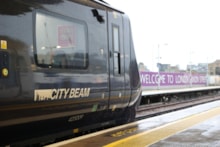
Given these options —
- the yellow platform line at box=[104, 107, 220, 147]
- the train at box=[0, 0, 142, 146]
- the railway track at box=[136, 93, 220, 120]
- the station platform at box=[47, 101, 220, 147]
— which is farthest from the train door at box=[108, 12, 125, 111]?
the railway track at box=[136, 93, 220, 120]

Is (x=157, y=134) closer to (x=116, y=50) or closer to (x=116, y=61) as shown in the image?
(x=116, y=61)

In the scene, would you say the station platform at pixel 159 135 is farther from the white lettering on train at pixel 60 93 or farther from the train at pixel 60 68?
the white lettering on train at pixel 60 93

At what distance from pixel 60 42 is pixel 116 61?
2.17 meters

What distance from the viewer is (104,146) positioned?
661 cm

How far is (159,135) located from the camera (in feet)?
25.1

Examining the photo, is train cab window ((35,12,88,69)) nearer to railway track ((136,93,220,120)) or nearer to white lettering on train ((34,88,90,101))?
white lettering on train ((34,88,90,101))

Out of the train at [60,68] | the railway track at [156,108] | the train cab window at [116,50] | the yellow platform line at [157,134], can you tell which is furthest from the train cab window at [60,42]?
the railway track at [156,108]

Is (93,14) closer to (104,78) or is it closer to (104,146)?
(104,78)

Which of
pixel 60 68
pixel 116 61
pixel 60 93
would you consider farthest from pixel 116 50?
pixel 60 93

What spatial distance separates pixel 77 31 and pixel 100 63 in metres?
0.97

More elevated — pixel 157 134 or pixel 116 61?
pixel 116 61

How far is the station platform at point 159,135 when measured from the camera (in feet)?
22.3

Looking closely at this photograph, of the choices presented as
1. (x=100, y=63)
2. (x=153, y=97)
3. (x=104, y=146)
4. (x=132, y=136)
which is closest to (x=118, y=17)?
(x=100, y=63)

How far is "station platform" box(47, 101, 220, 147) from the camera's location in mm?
6809
